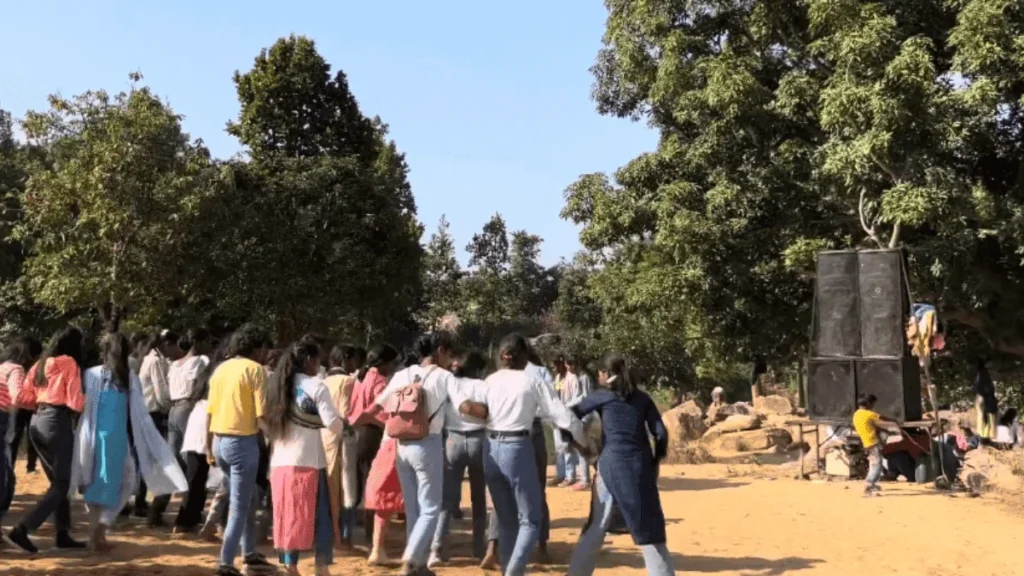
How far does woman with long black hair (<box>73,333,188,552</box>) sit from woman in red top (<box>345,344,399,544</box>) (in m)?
1.31

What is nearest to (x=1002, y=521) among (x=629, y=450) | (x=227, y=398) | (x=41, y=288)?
(x=629, y=450)

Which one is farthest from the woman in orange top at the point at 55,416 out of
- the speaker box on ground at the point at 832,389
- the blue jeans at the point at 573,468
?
the speaker box on ground at the point at 832,389

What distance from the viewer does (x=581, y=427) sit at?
242 inches

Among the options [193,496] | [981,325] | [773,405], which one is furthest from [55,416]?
[773,405]

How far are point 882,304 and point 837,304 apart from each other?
716mm

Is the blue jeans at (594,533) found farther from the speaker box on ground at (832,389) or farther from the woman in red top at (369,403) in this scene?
the speaker box on ground at (832,389)

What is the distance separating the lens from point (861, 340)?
14719 mm

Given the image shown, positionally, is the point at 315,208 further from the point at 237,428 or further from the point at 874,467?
the point at 237,428

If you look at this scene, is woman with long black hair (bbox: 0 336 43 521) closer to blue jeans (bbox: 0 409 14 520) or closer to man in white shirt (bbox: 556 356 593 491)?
blue jeans (bbox: 0 409 14 520)

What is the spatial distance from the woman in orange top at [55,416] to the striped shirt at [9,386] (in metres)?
0.10

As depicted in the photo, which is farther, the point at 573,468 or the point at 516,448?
the point at 573,468

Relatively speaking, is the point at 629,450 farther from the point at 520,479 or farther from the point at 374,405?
the point at 374,405

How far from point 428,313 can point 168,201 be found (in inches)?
804

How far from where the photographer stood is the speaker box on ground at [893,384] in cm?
1395
